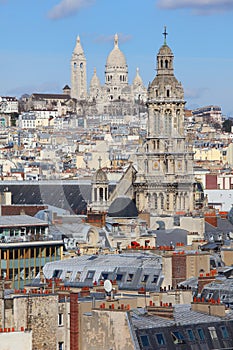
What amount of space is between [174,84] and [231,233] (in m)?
21.9

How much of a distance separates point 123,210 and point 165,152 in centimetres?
1698

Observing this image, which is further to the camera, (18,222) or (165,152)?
(165,152)

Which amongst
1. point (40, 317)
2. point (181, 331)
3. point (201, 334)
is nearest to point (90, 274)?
point (201, 334)

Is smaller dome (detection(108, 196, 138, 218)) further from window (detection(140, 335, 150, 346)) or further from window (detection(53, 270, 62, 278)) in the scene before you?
window (detection(140, 335, 150, 346))

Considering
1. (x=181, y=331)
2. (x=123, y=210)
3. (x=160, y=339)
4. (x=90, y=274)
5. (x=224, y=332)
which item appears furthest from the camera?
(x=123, y=210)

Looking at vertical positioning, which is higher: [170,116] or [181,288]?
[170,116]

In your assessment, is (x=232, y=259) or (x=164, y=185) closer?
(x=232, y=259)

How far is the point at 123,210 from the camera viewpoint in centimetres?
6069

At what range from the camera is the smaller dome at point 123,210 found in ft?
197

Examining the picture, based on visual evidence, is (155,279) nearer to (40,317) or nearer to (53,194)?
(40,317)

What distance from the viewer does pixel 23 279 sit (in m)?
42.7

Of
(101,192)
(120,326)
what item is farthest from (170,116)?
(120,326)

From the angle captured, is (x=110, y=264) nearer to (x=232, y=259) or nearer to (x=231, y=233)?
(x=232, y=259)

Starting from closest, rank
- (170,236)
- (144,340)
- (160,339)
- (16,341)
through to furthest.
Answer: (16,341)
(144,340)
(160,339)
(170,236)
